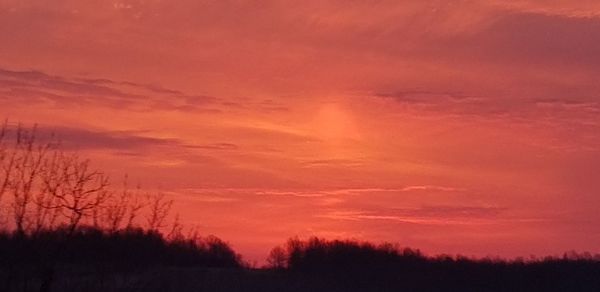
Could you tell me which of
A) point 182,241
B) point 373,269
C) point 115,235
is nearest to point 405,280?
point 373,269

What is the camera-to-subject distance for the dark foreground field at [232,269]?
19616 mm

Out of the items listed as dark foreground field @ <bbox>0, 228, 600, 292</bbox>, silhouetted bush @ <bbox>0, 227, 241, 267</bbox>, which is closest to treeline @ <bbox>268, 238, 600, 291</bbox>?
dark foreground field @ <bbox>0, 228, 600, 292</bbox>

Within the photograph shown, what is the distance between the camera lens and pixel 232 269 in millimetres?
55031

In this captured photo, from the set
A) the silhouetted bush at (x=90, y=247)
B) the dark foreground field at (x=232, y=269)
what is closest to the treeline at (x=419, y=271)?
the dark foreground field at (x=232, y=269)

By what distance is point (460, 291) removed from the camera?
2272 inches

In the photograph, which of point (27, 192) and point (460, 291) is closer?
point (27, 192)

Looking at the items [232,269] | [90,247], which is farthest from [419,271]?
[90,247]

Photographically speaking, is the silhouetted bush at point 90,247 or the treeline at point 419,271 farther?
the treeline at point 419,271

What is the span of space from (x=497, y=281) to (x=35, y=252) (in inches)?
1725

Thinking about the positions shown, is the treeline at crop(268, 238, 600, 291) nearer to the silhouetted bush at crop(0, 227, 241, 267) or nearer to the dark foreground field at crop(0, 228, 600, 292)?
the dark foreground field at crop(0, 228, 600, 292)

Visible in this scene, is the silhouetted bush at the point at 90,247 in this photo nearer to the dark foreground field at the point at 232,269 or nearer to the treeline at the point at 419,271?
the dark foreground field at the point at 232,269

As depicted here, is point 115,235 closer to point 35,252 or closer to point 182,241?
point 35,252

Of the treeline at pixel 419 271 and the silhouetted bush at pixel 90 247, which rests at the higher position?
the treeline at pixel 419 271

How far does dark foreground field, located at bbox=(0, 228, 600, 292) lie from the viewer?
1962cm
